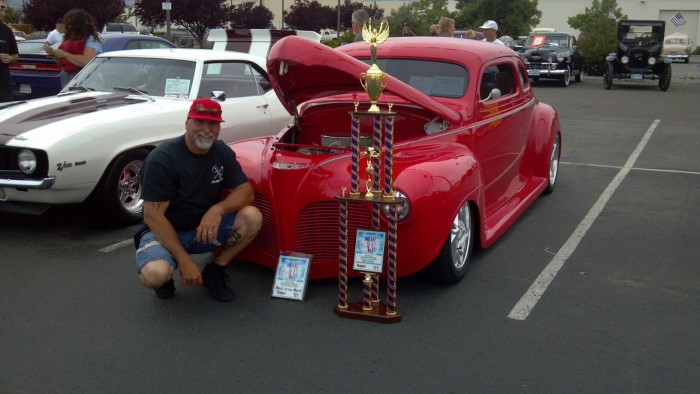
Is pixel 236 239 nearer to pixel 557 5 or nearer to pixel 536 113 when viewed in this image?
pixel 536 113

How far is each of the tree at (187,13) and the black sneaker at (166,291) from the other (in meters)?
31.6

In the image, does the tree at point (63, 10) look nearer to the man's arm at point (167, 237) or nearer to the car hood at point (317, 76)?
the car hood at point (317, 76)

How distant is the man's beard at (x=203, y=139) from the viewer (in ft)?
14.2

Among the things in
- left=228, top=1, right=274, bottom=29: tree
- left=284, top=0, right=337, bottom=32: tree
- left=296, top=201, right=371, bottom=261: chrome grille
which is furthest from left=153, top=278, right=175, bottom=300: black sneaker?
left=284, top=0, right=337, bottom=32: tree

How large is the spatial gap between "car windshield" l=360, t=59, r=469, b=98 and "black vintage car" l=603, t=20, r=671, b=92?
52.8ft

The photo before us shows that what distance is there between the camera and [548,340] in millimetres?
3914

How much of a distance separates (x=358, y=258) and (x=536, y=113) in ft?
11.9

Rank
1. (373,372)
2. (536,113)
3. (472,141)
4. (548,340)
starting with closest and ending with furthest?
(373,372) → (548,340) → (472,141) → (536,113)

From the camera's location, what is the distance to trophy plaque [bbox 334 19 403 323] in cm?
403

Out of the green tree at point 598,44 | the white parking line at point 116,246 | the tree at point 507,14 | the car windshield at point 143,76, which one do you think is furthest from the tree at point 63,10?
the white parking line at point 116,246

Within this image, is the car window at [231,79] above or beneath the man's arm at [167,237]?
above

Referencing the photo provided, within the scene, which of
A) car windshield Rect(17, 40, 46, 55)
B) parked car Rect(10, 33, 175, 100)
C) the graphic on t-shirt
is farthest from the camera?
car windshield Rect(17, 40, 46, 55)

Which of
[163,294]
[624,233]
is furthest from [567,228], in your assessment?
[163,294]

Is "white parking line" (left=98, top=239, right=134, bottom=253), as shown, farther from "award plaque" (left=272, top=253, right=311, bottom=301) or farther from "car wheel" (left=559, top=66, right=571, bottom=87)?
"car wheel" (left=559, top=66, right=571, bottom=87)
